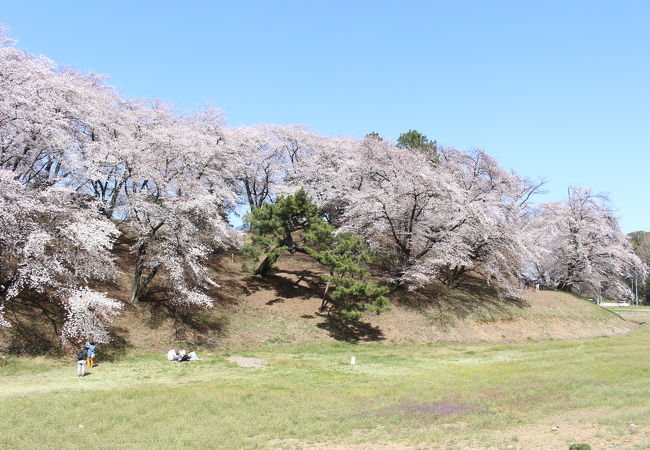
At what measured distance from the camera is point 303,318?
36.3 metres

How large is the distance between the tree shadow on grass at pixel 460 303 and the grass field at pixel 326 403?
39.7 ft

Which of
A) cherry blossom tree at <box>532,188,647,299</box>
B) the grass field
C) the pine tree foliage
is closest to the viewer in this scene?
the grass field

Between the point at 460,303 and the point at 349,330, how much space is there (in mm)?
12793

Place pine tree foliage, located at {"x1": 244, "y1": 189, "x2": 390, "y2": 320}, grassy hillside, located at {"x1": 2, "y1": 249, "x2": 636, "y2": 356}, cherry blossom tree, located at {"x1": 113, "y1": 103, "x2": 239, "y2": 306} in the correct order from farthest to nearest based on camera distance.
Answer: pine tree foliage, located at {"x1": 244, "y1": 189, "x2": 390, "y2": 320}
cherry blossom tree, located at {"x1": 113, "y1": 103, "x2": 239, "y2": 306}
grassy hillside, located at {"x1": 2, "y1": 249, "x2": 636, "y2": 356}

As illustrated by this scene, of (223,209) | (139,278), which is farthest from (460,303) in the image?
(139,278)

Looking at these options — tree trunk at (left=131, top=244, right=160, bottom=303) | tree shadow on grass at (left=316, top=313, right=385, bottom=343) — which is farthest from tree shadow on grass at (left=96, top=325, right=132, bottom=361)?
tree shadow on grass at (left=316, top=313, right=385, bottom=343)

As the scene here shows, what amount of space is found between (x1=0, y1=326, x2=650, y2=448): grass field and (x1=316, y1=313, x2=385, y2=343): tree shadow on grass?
6.47 m

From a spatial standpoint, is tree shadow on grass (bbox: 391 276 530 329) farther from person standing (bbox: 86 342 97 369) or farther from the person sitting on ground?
person standing (bbox: 86 342 97 369)

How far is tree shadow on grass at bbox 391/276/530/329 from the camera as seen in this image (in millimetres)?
40719

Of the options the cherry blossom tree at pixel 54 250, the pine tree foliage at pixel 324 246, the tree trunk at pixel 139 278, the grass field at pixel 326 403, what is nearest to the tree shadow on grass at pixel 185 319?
the tree trunk at pixel 139 278

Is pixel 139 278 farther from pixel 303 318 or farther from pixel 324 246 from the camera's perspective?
pixel 324 246

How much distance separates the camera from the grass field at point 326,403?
1341cm

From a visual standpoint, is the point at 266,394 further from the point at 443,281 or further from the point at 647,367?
the point at 443,281

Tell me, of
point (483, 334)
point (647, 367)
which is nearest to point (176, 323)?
point (483, 334)
